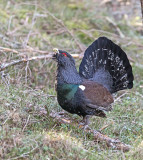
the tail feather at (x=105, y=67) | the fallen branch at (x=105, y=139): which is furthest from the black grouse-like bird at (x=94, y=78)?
the fallen branch at (x=105, y=139)

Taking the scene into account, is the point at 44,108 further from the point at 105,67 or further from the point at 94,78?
the point at 105,67

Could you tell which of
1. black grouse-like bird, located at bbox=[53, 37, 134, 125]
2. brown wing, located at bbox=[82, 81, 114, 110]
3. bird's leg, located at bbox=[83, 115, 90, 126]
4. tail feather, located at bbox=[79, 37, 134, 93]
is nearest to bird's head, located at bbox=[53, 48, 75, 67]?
black grouse-like bird, located at bbox=[53, 37, 134, 125]

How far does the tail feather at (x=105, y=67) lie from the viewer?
17.3 feet

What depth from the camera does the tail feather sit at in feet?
17.3

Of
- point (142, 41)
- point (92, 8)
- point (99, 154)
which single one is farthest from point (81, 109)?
point (92, 8)

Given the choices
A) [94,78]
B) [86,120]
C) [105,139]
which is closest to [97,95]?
[86,120]

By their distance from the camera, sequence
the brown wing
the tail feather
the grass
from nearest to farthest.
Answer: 1. the grass
2. the brown wing
3. the tail feather

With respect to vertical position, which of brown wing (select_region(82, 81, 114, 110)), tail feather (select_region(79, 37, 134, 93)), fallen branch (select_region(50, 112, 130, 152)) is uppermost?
tail feather (select_region(79, 37, 134, 93))

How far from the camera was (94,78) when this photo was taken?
536 cm

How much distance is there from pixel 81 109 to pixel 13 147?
4.57 ft

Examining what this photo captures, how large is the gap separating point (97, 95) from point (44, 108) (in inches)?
34.3

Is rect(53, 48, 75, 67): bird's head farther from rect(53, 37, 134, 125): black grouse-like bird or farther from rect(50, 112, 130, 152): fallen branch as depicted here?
rect(50, 112, 130, 152): fallen branch

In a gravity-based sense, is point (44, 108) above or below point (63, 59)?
below

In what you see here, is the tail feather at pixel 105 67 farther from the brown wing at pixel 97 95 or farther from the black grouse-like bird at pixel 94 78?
the brown wing at pixel 97 95
